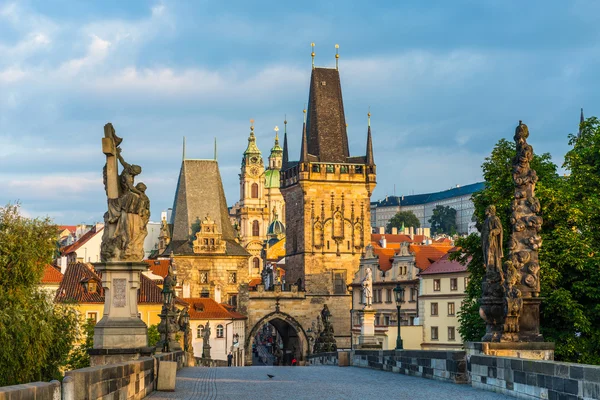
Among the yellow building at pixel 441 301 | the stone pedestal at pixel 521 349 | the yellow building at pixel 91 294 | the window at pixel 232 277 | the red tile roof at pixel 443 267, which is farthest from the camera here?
the window at pixel 232 277

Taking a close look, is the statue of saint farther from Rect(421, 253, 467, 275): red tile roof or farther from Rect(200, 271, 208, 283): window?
Rect(200, 271, 208, 283): window

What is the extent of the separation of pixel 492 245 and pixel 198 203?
89210mm

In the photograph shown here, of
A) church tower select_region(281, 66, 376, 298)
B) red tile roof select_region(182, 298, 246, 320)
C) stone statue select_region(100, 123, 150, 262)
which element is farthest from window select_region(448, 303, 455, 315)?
stone statue select_region(100, 123, 150, 262)

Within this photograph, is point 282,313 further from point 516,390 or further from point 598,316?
point 516,390

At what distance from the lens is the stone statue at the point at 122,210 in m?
19.4

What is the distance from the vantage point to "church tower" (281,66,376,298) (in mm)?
103750

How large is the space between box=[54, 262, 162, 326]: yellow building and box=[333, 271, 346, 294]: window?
29.4m

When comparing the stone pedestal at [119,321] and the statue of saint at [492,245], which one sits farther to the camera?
the statue of saint at [492,245]

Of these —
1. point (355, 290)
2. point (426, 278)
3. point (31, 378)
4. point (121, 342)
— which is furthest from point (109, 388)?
point (355, 290)

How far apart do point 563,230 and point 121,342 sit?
1986cm

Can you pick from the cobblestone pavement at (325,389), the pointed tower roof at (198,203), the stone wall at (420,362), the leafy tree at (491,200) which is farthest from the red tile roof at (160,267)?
the cobblestone pavement at (325,389)

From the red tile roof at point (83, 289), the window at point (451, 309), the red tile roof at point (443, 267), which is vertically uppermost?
the red tile roof at point (443, 267)

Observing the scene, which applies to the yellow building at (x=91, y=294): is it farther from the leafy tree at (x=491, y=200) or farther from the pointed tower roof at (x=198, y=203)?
the leafy tree at (x=491, y=200)

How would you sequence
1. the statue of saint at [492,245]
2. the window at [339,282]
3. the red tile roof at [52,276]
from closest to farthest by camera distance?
the statue of saint at [492,245], the red tile roof at [52,276], the window at [339,282]
